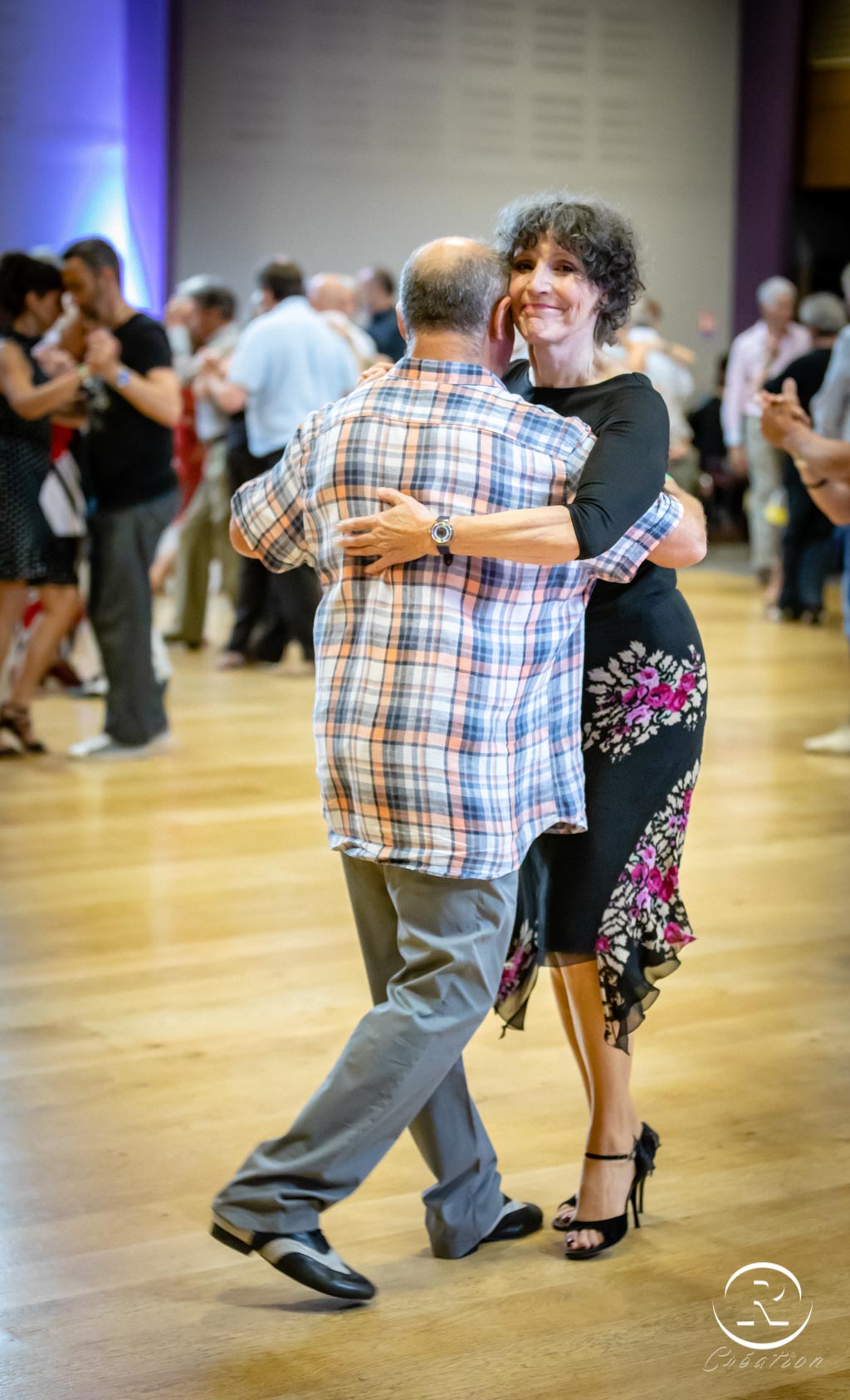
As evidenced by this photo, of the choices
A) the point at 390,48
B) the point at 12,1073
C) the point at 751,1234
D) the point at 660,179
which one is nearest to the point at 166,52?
the point at 390,48

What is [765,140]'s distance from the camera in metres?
12.9

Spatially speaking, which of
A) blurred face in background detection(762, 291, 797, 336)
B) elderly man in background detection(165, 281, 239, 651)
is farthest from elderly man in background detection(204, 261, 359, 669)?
blurred face in background detection(762, 291, 797, 336)

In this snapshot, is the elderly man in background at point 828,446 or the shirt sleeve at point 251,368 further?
the shirt sleeve at point 251,368

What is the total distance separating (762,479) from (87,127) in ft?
15.4

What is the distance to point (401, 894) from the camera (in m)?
2.04

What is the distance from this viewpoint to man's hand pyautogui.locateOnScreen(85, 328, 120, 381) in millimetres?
5094

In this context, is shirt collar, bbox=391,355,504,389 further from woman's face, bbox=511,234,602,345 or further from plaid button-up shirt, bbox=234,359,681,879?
woman's face, bbox=511,234,602,345

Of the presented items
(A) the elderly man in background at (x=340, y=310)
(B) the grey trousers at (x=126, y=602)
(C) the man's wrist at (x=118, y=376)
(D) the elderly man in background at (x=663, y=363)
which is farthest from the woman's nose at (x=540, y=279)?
(D) the elderly man in background at (x=663, y=363)

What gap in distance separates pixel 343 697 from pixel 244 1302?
771mm

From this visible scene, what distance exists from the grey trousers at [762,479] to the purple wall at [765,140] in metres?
3.61

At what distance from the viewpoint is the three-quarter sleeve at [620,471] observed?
77.2 inches

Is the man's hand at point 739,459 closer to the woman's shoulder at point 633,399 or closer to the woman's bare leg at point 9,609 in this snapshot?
the woman's bare leg at point 9,609

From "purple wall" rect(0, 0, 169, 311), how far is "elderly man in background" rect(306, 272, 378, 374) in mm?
3168

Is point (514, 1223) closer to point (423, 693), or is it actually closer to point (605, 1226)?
point (605, 1226)
